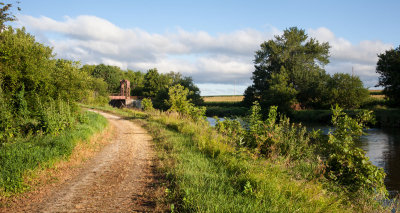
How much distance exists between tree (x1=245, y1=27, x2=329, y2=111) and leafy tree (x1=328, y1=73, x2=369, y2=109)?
9.83 feet

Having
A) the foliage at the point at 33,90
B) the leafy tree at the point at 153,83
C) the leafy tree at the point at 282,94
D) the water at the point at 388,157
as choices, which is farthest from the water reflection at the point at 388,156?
the leafy tree at the point at 153,83

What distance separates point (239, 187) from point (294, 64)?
53.0 m

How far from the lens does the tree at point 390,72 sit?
34856 mm

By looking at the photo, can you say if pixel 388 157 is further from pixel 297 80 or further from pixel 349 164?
pixel 297 80

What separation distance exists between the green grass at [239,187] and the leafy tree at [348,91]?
42495mm

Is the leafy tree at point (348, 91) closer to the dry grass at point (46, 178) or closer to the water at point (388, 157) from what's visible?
the water at point (388, 157)

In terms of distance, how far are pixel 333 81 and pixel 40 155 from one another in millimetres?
49292

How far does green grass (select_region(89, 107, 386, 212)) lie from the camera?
5035 millimetres

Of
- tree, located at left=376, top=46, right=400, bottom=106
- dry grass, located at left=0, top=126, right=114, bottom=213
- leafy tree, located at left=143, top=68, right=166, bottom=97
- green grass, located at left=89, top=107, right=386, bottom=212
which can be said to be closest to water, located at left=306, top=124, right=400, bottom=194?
green grass, located at left=89, top=107, right=386, bottom=212

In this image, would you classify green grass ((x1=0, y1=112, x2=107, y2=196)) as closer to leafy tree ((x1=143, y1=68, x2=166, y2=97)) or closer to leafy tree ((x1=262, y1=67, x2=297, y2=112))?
leafy tree ((x1=262, y1=67, x2=297, y2=112))

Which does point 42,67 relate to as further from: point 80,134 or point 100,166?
point 100,166

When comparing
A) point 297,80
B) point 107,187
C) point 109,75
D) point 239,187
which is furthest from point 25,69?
point 109,75

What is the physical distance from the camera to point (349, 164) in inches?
292

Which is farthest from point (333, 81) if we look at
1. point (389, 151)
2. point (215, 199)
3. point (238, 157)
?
point (215, 199)
